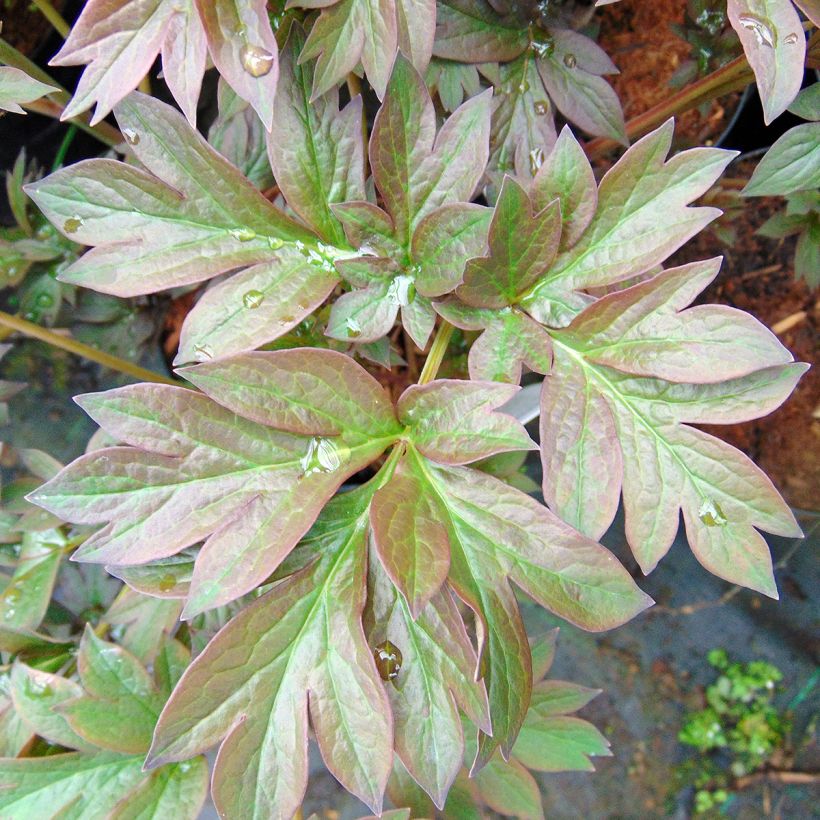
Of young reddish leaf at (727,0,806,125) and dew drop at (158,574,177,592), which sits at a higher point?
young reddish leaf at (727,0,806,125)

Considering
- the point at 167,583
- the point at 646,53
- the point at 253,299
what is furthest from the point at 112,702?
the point at 646,53

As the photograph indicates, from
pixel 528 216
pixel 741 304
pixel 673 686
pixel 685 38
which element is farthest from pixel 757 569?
pixel 673 686

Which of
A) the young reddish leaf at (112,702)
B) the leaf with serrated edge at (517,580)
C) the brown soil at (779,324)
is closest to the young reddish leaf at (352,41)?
the leaf with serrated edge at (517,580)

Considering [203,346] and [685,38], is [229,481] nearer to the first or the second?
[203,346]

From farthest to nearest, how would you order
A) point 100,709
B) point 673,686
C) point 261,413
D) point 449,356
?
1. point 673,686
2. point 449,356
3. point 100,709
4. point 261,413

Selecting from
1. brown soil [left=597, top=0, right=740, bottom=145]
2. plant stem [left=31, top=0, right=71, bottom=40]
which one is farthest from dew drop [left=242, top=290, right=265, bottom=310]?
brown soil [left=597, top=0, right=740, bottom=145]

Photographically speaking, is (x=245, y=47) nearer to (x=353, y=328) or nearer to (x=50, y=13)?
(x=353, y=328)

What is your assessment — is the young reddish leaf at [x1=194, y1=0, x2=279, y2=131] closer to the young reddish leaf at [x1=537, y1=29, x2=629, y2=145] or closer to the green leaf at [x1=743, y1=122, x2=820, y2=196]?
the young reddish leaf at [x1=537, y1=29, x2=629, y2=145]
